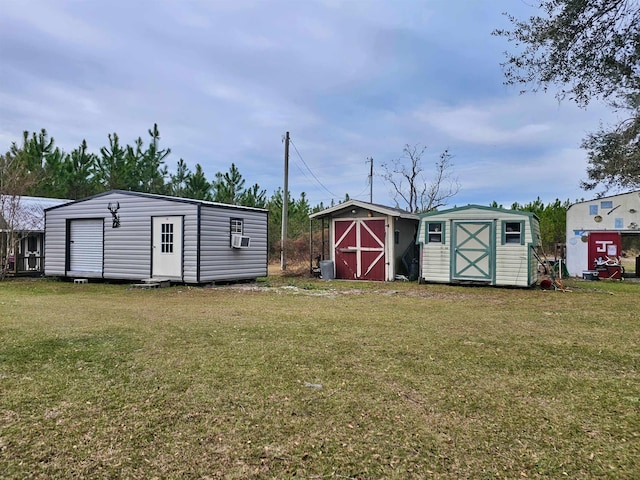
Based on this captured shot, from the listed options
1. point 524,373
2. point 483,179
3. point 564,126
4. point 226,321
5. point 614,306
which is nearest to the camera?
point 524,373

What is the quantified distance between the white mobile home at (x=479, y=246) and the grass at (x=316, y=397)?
18.0 feet

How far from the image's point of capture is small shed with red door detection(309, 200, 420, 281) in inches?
568

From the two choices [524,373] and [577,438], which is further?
[524,373]

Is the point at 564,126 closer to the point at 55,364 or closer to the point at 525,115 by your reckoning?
the point at 525,115

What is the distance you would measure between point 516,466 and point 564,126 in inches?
498

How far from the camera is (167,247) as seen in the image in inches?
478

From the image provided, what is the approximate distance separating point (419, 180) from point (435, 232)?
16.5 m

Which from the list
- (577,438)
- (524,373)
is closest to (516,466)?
(577,438)

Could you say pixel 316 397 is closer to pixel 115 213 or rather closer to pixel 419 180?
pixel 115 213

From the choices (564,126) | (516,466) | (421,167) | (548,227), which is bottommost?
(516,466)

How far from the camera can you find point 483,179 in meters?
26.4

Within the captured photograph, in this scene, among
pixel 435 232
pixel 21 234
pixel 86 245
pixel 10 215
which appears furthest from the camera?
pixel 21 234

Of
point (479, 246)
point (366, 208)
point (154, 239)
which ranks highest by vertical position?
point (366, 208)

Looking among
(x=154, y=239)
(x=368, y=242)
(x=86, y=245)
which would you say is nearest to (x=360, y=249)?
(x=368, y=242)
